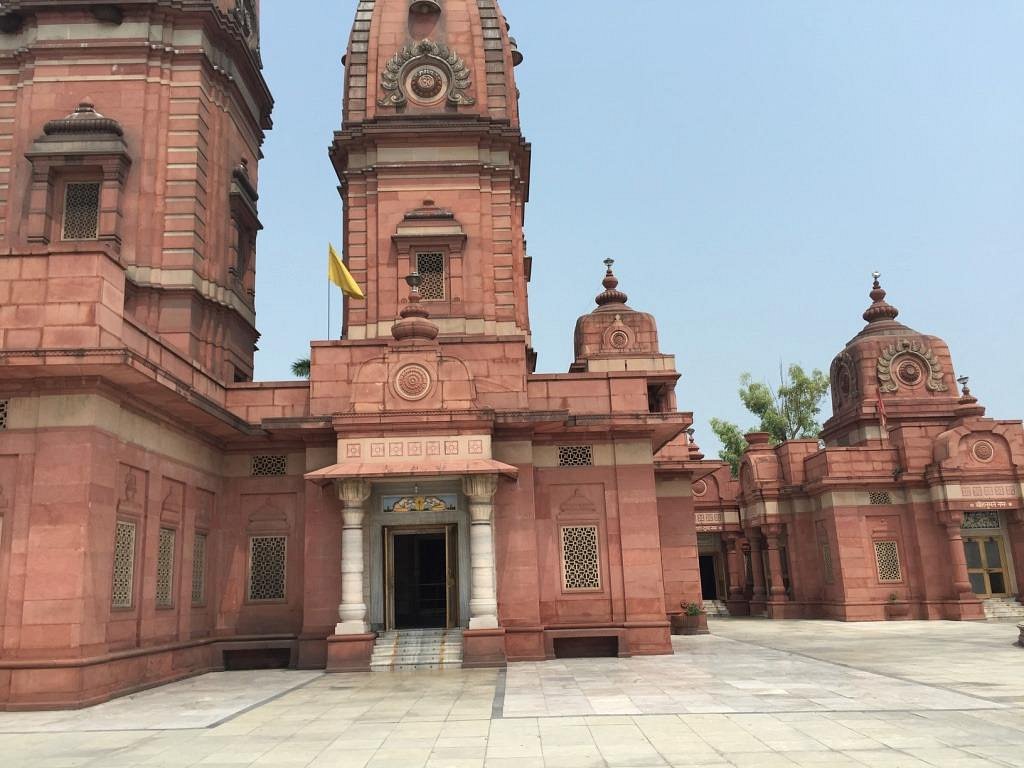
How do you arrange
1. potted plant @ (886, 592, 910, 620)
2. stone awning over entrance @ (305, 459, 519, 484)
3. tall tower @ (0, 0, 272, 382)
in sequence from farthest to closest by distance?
potted plant @ (886, 592, 910, 620)
tall tower @ (0, 0, 272, 382)
stone awning over entrance @ (305, 459, 519, 484)

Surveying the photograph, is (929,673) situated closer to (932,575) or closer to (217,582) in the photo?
(217,582)

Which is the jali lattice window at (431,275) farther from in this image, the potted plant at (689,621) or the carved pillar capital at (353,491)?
the potted plant at (689,621)

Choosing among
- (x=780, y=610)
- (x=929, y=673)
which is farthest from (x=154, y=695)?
(x=780, y=610)

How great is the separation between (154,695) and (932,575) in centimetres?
2533

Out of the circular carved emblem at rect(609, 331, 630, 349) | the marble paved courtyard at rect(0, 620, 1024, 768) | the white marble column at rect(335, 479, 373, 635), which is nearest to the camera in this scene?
the marble paved courtyard at rect(0, 620, 1024, 768)

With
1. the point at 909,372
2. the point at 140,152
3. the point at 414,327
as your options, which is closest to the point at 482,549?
the point at 414,327

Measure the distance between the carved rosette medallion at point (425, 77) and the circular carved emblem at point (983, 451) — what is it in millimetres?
20789

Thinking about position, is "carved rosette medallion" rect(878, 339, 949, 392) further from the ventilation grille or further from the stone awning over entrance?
the stone awning over entrance

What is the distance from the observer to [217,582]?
18359 millimetres

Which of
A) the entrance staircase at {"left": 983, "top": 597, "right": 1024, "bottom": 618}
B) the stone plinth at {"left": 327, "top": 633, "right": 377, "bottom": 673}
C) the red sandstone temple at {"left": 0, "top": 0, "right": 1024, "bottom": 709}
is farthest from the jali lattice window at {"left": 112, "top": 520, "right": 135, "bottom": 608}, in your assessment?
the entrance staircase at {"left": 983, "top": 597, "right": 1024, "bottom": 618}

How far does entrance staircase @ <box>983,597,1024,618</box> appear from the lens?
28.3 meters

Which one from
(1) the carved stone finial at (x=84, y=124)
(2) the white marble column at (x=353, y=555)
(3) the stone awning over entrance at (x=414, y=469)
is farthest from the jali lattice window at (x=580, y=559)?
(1) the carved stone finial at (x=84, y=124)

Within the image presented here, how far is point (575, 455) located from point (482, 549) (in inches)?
132

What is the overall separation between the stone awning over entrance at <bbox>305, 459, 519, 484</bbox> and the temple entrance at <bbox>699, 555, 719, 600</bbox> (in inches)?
931
